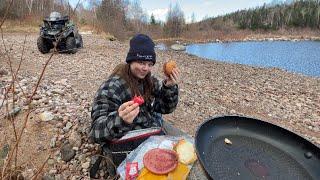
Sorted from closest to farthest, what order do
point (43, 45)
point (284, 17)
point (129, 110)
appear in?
point (129, 110)
point (43, 45)
point (284, 17)

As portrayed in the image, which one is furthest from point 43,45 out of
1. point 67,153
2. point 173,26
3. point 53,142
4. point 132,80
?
point 173,26

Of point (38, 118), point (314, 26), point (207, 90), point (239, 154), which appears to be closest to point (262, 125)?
point (239, 154)

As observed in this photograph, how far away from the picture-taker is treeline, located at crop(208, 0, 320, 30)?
82562 millimetres

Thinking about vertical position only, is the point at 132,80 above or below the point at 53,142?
above

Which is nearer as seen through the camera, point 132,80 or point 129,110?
point 129,110

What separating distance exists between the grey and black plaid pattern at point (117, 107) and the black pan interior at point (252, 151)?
656 millimetres

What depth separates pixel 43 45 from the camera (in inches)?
424

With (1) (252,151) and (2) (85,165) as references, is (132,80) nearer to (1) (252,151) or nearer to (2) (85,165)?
(2) (85,165)

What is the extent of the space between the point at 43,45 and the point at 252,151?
32.4 ft

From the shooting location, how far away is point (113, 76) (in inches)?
115

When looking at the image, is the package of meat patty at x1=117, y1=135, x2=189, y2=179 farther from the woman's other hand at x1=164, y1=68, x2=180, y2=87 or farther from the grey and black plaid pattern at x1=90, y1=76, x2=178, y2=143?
the woman's other hand at x1=164, y1=68, x2=180, y2=87

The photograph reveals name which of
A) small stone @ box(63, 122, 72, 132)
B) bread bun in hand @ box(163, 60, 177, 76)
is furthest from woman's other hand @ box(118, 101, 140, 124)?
small stone @ box(63, 122, 72, 132)

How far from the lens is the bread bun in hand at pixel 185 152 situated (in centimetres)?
222

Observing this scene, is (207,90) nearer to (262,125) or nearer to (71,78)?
(71,78)
